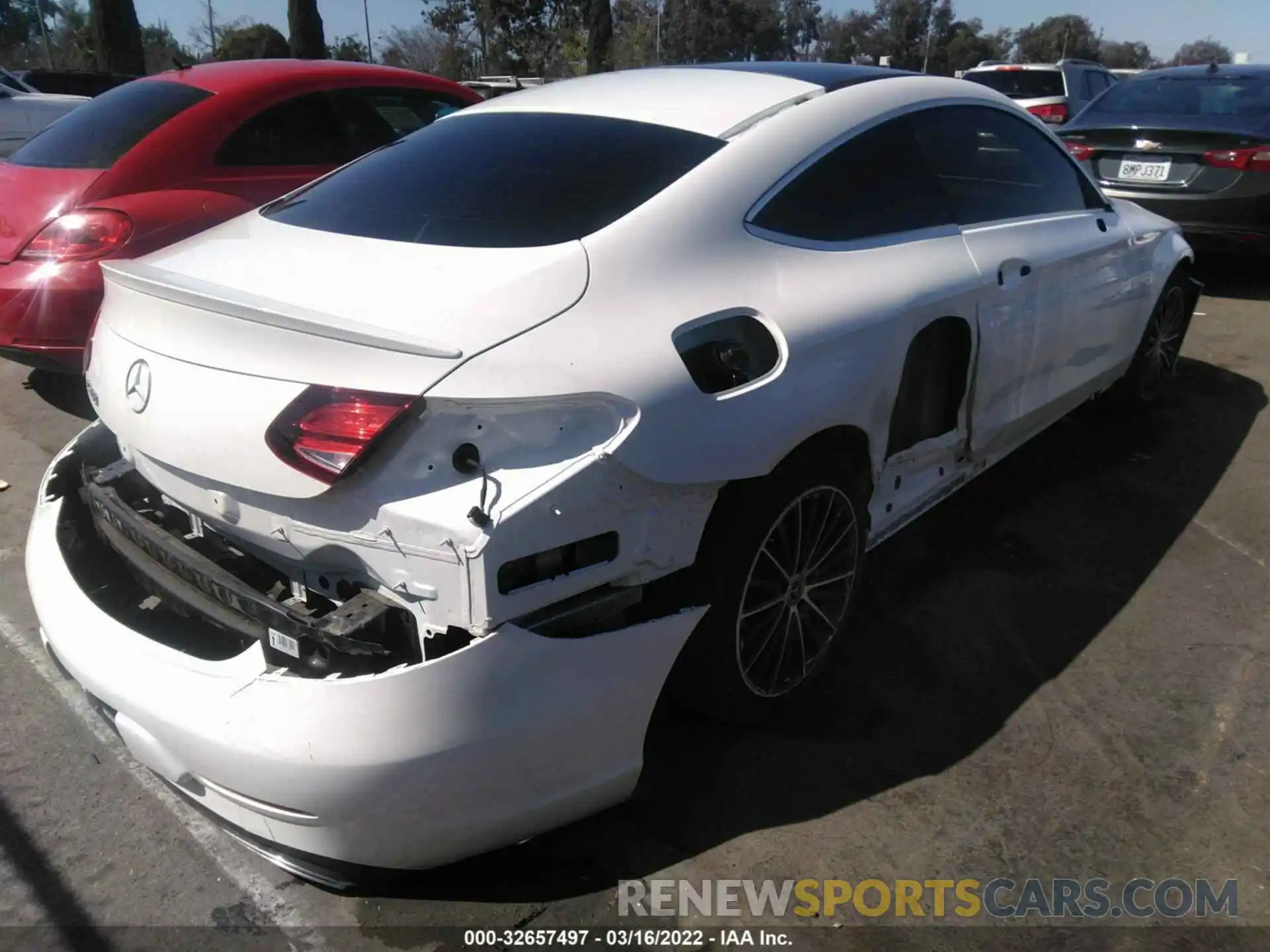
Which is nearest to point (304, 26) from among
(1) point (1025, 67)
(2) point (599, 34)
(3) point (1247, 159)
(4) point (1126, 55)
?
(2) point (599, 34)

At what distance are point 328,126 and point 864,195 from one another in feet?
12.0

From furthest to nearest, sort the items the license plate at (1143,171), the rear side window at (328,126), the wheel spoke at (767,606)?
the license plate at (1143,171)
the rear side window at (328,126)
the wheel spoke at (767,606)

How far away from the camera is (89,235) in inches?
185

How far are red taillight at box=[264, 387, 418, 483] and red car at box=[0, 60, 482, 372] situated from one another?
3.15 m

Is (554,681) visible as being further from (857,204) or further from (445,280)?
(857,204)

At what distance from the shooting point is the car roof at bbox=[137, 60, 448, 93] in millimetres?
5422

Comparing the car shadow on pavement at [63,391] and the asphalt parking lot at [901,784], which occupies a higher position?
the asphalt parking lot at [901,784]

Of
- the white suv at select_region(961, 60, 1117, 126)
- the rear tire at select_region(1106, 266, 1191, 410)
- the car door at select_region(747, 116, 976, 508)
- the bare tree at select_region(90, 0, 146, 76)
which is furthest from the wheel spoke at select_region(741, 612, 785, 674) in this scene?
the bare tree at select_region(90, 0, 146, 76)

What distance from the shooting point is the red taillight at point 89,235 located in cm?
468

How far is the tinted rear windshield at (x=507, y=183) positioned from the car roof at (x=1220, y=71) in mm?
7661

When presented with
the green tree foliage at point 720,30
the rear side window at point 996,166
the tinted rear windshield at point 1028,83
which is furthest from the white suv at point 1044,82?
the green tree foliage at point 720,30

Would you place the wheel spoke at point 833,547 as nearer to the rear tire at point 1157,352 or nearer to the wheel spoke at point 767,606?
the wheel spoke at point 767,606

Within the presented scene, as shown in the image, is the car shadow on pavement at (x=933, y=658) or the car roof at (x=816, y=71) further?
the car roof at (x=816, y=71)

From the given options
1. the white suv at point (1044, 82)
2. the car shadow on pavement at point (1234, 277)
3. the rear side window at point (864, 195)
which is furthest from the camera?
the white suv at point (1044, 82)
